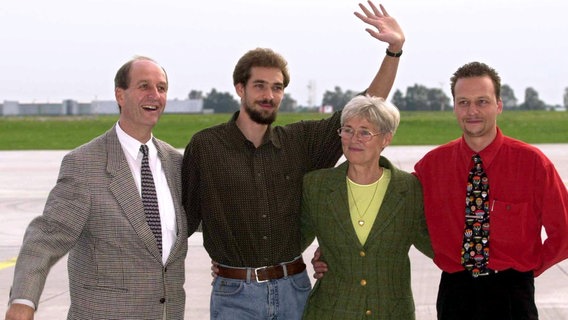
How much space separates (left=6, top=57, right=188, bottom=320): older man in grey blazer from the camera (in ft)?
13.8

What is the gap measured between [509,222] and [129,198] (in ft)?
6.42

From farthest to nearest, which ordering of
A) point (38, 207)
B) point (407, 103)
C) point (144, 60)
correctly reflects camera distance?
point (407, 103) → point (38, 207) → point (144, 60)

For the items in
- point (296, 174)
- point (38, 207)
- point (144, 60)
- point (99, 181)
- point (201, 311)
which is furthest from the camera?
point (38, 207)

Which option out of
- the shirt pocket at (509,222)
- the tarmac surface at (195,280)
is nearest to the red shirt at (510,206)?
the shirt pocket at (509,222)

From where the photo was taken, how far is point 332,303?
4695 mm

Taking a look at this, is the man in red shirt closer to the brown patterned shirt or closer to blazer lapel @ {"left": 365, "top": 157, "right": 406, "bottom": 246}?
blazer lapel @ {"left": 365, "top": 157, "right": 406, "bottom": 246}

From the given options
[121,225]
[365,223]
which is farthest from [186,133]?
[121,225]

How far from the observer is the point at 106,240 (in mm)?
4312

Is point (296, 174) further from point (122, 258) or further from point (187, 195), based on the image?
point (122, 258)

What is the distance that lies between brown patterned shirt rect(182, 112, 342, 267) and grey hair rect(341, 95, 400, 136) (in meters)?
0.49

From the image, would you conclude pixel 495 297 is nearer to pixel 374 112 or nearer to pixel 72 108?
pixel 374 112

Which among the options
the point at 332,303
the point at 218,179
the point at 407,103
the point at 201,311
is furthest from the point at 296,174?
the point at 407,103

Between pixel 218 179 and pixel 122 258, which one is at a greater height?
pixel 218 179

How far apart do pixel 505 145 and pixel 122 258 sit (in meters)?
2.08
